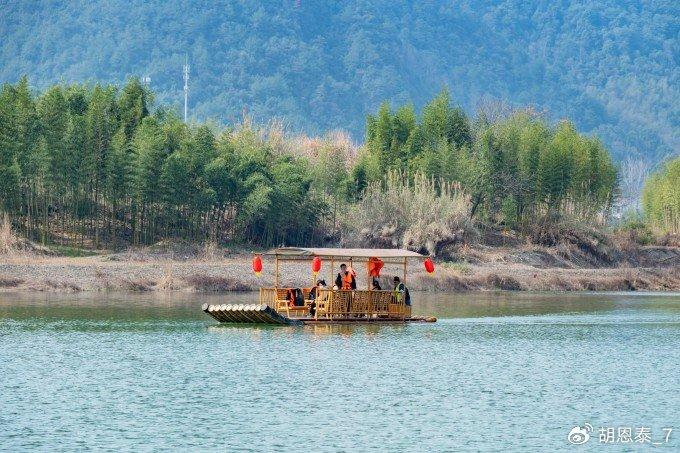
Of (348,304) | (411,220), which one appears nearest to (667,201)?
(411,220)

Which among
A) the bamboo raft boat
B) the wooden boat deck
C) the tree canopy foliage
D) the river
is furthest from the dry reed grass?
the tree canopy foliage

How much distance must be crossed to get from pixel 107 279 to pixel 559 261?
2825cm

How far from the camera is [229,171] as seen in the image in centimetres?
6556

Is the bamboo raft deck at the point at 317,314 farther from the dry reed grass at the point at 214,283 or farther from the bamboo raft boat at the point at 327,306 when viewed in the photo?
the dry reed grass at the point at 214,283

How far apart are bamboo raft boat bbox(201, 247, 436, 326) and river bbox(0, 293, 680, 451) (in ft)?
1.65

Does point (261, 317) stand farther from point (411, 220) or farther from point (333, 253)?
point (411, 220)

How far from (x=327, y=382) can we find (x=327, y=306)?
37.9ft

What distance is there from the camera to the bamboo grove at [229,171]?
61125mm

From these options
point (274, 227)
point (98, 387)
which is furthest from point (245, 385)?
point (274, 227)

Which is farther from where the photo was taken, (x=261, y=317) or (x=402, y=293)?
(x=402, y=293)

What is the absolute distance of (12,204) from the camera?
60.9 metres

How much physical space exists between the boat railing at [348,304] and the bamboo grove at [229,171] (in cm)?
2185

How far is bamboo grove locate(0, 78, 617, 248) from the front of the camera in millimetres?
61125

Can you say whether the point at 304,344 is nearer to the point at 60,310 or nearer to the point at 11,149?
the point at 60,310
